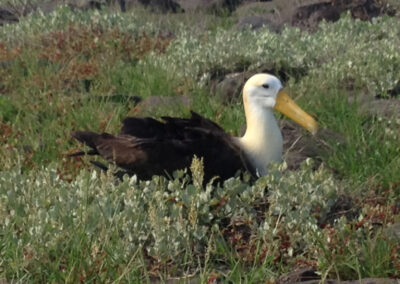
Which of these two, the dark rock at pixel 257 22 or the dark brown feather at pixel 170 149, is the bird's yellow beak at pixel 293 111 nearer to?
the dark brown feather at pixel 170 149

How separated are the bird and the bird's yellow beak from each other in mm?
16

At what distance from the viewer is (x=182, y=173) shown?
4.80 m

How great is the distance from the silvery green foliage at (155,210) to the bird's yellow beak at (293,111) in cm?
96

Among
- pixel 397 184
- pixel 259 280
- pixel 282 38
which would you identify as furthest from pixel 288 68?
pixel 259 280

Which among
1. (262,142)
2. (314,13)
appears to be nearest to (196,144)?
(262,142)

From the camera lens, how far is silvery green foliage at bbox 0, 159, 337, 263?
415 centimetres

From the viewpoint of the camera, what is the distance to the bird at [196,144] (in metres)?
5.31

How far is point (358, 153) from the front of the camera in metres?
6.37

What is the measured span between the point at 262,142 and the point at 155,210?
4.88ft

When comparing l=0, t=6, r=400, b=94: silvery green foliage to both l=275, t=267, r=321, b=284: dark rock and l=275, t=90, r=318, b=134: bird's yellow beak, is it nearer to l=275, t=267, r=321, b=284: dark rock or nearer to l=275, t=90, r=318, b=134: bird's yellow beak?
l=275, t=90, r=318, b=134: bird's yellow beak

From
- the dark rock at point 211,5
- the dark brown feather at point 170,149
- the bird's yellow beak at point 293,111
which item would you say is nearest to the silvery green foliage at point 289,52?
the bird's yellow beak at point 293,111

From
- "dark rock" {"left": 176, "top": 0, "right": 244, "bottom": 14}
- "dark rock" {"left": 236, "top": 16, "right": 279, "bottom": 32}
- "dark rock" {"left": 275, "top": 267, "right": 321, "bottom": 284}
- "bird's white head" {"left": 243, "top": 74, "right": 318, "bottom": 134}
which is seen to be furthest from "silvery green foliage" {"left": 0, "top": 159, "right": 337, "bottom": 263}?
"dark rock" {"left": 176, "top": 0, "right": 244, "bottom": 14}

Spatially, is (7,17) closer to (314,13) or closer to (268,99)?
(314,13)

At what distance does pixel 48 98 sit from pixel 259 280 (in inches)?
175
